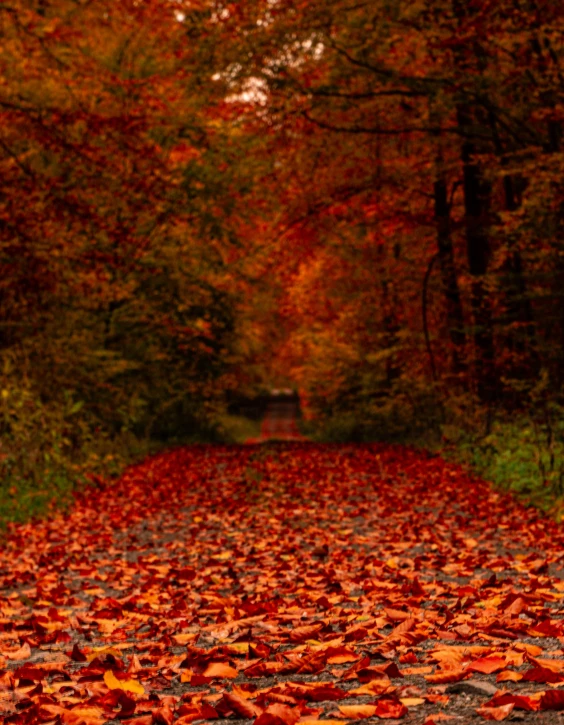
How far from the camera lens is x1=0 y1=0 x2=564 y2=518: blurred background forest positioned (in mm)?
12961

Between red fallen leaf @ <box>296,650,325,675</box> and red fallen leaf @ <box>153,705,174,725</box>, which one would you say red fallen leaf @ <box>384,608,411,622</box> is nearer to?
red fallen leaf @ <box>296,650,325,675</box>

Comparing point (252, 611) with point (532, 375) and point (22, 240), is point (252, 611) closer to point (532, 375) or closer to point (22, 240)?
point (22, 240)

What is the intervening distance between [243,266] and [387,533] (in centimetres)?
1650

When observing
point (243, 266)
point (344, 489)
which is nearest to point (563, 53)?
point (344, 489)

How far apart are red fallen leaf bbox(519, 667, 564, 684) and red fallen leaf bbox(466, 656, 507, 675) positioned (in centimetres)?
17

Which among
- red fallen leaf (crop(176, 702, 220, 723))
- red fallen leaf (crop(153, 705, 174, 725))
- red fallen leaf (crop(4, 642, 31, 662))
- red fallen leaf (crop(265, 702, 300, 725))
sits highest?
red fallen leaf (crop(265, 702, 300, 725))

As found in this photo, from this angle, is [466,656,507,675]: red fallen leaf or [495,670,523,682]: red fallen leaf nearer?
[495,670,523,682]: red fallen leaf

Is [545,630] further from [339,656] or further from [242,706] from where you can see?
[242,706]

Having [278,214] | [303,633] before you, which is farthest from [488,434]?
[303,633]

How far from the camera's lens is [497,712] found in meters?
2.85

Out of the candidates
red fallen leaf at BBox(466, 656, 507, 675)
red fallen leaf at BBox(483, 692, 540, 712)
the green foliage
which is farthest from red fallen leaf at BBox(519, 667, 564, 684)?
the green foliage

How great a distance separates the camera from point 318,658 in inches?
156

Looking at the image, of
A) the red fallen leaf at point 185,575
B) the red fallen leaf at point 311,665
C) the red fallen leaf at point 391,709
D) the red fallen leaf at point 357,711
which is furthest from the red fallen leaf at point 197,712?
the red fallen leaf at point 185,575

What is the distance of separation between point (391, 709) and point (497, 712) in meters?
0.38
